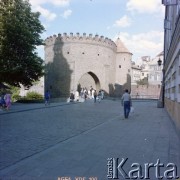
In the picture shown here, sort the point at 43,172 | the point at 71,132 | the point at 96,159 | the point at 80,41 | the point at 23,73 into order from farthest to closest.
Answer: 1. the point at 80,41
2. the point at 23,73
3. the point at 71,132
4. the point at 96,159
5. the point at 43,172

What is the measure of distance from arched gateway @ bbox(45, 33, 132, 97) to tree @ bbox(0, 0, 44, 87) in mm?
18932

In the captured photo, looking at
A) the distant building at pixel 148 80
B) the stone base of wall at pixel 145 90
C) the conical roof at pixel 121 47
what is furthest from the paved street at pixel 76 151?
the stone base of wall at pixel 145 90

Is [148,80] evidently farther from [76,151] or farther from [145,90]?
[76,151]

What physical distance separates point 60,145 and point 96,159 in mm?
1907

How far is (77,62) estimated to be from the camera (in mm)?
50062

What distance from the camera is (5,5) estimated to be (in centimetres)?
2619

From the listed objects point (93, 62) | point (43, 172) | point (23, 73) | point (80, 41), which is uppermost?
point (80, 41)

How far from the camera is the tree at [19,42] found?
26.1 m

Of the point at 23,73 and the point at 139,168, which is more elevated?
the point at 23,73

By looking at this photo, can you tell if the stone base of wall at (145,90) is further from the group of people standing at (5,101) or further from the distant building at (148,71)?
the group of people standing at (5,101)

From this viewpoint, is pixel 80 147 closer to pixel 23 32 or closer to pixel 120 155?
pixel 120 155

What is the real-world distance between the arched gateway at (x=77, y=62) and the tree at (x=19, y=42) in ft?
62.1

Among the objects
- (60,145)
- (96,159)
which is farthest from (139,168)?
(60,145)

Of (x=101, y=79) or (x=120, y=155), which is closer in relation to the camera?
(x=120, y=155)
